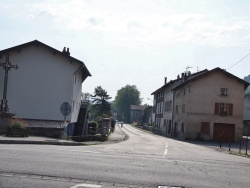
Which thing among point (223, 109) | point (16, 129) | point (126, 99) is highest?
point (126, 99)

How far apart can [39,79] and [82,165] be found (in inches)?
900

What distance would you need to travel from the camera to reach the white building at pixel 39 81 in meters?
31.4

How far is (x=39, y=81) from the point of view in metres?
32.1

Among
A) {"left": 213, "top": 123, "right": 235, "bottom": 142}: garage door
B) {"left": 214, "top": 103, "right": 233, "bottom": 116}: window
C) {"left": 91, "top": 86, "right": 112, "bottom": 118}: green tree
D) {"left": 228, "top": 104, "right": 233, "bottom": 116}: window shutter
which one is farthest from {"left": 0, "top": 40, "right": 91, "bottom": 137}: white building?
{"left": 91, "top": 86, "right": 112, "bottom": 118}: green tree

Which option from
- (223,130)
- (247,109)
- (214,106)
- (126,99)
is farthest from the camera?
(126,99)

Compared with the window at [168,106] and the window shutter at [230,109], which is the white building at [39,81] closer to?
the window shutter at [230,109]

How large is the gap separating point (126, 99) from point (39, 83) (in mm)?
131055

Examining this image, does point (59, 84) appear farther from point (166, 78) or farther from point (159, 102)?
point (166, 78)

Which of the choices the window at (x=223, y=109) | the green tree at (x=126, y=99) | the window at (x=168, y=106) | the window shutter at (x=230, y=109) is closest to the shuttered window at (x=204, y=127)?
the window at (x=223, y=109)

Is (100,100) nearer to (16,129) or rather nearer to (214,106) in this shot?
(214,106)

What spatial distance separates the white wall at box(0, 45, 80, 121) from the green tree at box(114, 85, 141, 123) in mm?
129771

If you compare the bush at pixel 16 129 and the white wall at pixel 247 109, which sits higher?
the white wall at pixel 247 109

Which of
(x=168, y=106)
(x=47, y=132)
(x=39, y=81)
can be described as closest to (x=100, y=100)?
(x=168, y=106)

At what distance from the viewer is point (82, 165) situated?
10.4 metres
